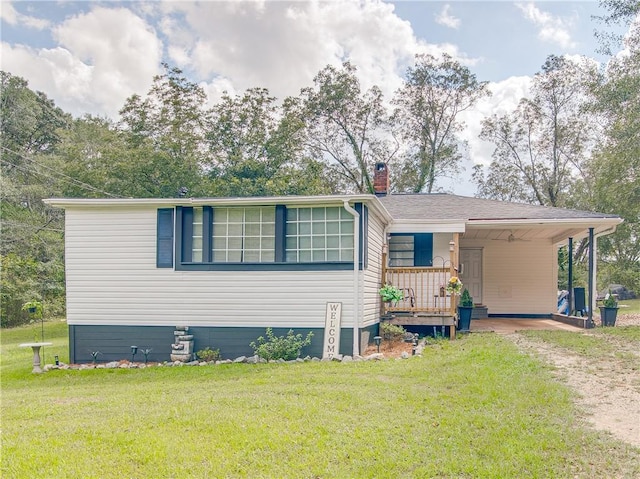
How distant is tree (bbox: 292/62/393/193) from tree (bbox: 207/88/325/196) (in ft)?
14.3

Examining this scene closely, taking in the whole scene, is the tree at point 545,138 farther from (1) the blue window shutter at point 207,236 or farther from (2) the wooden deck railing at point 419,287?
(1) the blue window shutter at point 207,236

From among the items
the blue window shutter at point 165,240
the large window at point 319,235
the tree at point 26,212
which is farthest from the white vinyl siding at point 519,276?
the tree at point 26,212

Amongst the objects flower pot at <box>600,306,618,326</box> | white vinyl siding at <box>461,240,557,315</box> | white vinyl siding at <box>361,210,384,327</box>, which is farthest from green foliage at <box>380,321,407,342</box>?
white vinyl siding at <box>461,240,557,315</box>

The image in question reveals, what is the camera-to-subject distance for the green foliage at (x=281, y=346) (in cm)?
862

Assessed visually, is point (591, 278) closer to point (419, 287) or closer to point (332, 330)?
point (419, 287)

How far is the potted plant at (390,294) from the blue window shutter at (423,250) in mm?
1718

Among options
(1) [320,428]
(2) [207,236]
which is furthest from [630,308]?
(1) [320,428]

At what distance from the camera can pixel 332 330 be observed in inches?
346

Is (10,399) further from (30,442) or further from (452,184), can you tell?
(452,184)

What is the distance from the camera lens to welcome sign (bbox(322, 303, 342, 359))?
8.73m

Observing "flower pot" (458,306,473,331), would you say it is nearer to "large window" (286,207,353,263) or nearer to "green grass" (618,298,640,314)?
"large window" (286,207,353,263)

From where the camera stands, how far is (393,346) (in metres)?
9.62

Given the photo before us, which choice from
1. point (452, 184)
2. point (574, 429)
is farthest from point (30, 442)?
point (452, 184)

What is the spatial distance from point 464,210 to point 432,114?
15421 mm
